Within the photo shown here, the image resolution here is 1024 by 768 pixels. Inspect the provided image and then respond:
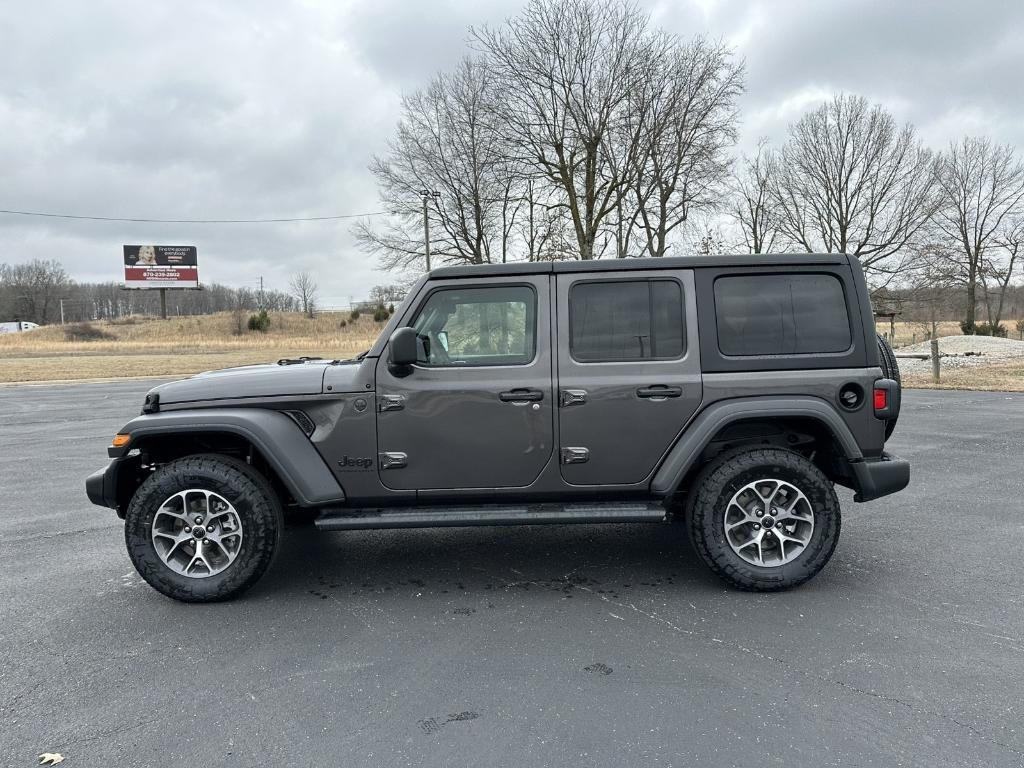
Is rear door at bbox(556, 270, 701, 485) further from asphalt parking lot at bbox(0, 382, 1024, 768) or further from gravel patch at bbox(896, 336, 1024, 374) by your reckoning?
gravel patch at bbox(896, 336, 1024, 374)

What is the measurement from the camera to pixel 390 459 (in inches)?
148

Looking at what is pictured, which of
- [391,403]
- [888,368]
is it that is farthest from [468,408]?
[888,368]

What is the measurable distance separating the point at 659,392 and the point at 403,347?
1.47 metres

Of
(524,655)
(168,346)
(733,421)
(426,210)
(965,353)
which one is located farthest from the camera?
(168,346)

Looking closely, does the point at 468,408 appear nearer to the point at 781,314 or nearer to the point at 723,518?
the point at 723,518

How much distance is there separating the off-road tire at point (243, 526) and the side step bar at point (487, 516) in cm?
33

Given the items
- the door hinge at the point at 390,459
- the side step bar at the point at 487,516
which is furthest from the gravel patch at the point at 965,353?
the door hinge at the point at 390,459

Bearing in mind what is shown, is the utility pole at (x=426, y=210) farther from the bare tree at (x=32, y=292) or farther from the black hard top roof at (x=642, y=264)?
the bare tree at (x=32, y=292)

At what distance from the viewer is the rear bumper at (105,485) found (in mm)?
3791

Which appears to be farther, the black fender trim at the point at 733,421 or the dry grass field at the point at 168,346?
the dry grass field at the point at 168,346

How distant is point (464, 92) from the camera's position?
29.0 metres

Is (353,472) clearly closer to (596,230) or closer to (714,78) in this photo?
(596,230)

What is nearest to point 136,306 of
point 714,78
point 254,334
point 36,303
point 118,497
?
point 36,303

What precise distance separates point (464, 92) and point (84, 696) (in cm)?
2987
